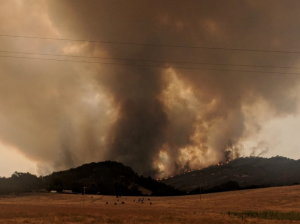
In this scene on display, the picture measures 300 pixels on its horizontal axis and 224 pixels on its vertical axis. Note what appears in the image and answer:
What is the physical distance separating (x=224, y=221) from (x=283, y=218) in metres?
18.7

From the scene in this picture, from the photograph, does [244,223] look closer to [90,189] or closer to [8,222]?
[8,222]

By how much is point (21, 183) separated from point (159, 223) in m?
177

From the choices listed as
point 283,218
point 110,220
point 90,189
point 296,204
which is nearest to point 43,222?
point 110,220

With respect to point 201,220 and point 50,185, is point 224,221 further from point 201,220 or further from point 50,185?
point 50,185

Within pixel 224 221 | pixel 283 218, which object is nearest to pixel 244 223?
pixel 224 221

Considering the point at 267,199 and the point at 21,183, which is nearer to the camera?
the point at 267,199

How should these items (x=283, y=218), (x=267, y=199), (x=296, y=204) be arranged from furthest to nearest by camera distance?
(x=267, y=199), (x=296, y=204), (x=283, y=218)

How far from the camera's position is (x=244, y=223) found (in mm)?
58469

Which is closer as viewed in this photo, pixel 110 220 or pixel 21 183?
pixel 110 220

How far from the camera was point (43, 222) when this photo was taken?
175ft

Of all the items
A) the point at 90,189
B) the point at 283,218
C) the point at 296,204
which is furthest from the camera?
the point at 90,189

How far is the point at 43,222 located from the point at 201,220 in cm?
3427

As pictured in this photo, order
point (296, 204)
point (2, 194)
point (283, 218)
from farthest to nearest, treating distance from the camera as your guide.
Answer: point (2, 194)
point (296, 204)
point (283, 218)

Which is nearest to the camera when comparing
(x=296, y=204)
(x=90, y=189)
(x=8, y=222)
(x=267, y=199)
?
(x=8, y=222)
